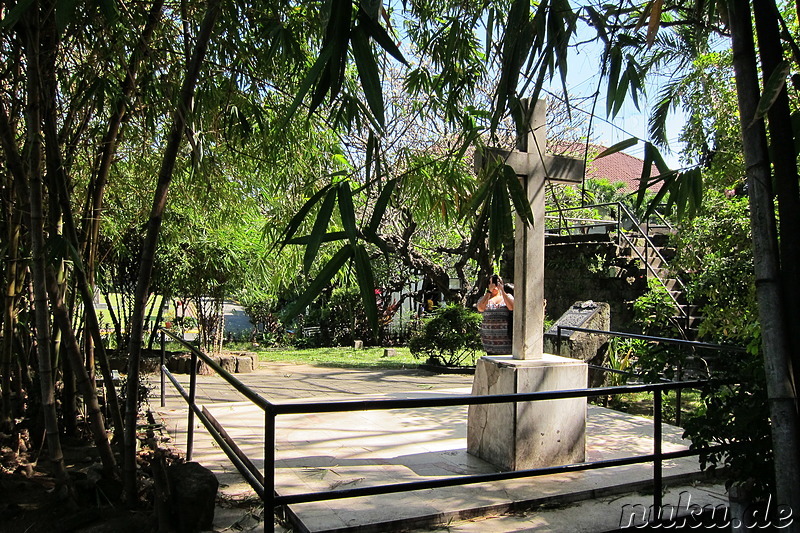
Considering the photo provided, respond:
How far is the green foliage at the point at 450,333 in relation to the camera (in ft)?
41.4

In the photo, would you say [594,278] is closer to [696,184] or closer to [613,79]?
[696,184]

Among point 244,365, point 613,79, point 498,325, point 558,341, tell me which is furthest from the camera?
point 244,365

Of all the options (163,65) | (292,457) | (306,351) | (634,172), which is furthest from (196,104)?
(634,172)

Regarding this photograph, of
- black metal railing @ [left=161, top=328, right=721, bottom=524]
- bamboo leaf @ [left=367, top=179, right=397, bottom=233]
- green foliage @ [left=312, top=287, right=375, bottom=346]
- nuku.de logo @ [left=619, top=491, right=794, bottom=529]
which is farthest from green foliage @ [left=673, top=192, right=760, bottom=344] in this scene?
green foliage @ [left=312, top=287, right=375, bottom=346]

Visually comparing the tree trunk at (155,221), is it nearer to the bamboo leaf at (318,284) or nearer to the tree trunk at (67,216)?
the tree trunk at (67,216)

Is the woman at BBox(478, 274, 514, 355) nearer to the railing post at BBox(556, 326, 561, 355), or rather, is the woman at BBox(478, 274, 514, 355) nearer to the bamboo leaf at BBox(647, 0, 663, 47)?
the railing post at BBox(556, 326, 561, 355)

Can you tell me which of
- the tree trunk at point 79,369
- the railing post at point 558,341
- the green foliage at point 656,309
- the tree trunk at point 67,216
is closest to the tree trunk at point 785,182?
the tree trunk at point 67,216

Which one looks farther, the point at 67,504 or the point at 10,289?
the point at 10,289

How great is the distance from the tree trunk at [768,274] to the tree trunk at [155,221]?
210 cm

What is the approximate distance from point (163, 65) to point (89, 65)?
465 mm

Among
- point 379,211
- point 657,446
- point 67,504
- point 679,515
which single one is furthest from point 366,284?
point 679,515

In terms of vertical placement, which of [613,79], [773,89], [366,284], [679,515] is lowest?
[679,515]

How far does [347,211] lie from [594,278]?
38.3 feet

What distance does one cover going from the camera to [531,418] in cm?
470
